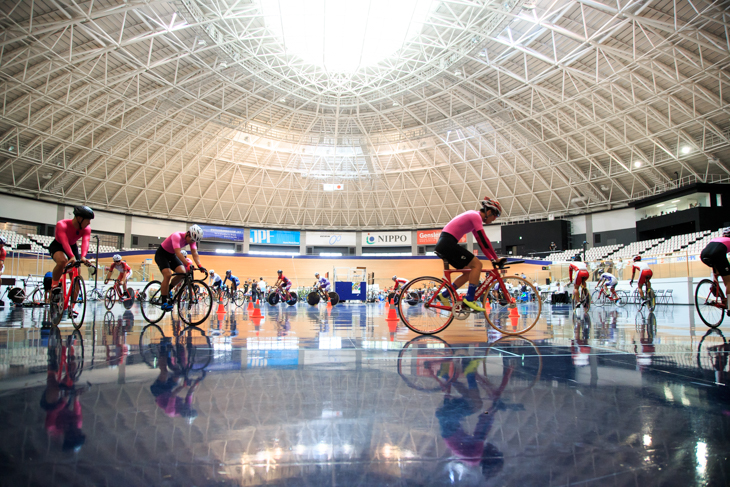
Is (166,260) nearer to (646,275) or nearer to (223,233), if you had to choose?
(646,275)

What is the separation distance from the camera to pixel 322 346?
Answer: 4500 millimetres

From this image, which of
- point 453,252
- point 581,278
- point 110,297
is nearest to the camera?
point 453,252

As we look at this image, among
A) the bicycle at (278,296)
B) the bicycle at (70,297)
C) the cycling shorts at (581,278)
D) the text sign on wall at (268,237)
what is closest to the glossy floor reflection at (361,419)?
the bicycle at (70,297)

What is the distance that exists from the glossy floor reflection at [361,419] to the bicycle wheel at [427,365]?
0.08ft

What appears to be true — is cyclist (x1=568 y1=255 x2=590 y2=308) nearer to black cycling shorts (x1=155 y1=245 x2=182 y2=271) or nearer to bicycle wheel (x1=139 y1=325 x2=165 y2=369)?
black cycling shorts (x1=155 y1=245 x2=182 y2=271)

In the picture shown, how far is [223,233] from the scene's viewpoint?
4734 cm

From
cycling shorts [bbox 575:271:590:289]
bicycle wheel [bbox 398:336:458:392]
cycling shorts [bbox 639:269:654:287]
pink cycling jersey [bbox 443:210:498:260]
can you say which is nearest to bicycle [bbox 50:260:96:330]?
bicycle wheel [bbox 398:336:458:392]

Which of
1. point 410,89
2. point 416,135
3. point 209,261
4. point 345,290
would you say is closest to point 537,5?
point 410,89

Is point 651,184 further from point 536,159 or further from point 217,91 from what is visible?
point 217,91

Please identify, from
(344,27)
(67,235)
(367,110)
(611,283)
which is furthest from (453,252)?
(367,110)

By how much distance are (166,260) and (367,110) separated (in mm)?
31997

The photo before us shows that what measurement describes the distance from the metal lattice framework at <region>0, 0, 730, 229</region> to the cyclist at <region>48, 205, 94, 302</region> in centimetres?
1986

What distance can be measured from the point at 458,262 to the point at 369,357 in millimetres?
2450

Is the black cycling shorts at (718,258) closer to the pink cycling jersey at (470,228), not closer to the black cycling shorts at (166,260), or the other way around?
the pink cycling jersey at (470,228)
